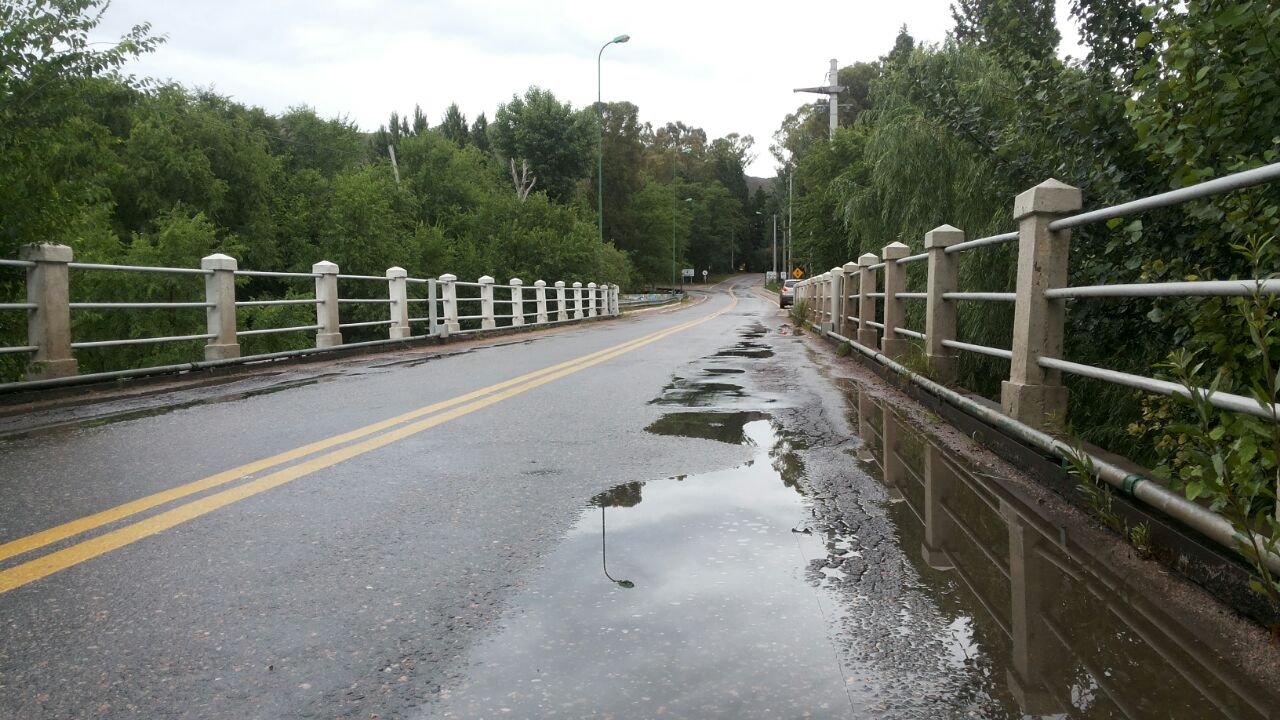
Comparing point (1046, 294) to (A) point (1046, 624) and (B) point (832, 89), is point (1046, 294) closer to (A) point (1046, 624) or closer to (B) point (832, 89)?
(A) point (1046, 624)

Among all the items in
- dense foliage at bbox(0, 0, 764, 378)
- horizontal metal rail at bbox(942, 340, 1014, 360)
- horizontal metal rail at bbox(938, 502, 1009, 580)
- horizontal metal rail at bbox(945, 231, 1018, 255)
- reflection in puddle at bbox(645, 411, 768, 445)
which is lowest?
horizontal metal rail at bbox(938, 502, 1009, 580)

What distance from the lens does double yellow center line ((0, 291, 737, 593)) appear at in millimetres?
3051

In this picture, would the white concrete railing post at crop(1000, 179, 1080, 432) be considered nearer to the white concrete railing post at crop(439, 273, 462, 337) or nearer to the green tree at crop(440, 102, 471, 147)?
the white concrete railing post at crop(439, 273, 462, 337)

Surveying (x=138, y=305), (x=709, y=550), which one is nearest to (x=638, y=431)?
(x=709, y=550)

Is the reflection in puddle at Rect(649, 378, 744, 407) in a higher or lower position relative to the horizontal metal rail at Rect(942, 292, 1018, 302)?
lower

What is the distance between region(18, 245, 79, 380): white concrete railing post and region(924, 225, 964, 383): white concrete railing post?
7.49 metres

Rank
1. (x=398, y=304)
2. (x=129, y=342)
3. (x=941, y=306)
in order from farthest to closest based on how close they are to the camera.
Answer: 1. (x=398, y=304)
2. (x=129, y=342)
3. (x=941, y=306)

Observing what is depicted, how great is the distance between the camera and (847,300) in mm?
14328

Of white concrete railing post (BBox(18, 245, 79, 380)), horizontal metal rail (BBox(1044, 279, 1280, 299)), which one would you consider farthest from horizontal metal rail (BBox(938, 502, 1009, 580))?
white concrete railing post (BBox(18, 245, 79, 380))

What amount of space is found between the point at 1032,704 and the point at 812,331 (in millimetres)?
17847

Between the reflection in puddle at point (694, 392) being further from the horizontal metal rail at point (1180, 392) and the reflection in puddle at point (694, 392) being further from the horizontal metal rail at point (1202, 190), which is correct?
the horizontal metal rail at point (1202, 190)

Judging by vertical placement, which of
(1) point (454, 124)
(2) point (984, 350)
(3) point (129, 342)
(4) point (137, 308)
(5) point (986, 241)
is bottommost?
(3) point (129, 342)

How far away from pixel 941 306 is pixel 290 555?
5748 millimetres

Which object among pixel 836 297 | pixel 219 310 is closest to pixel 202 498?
pixel 219 310
